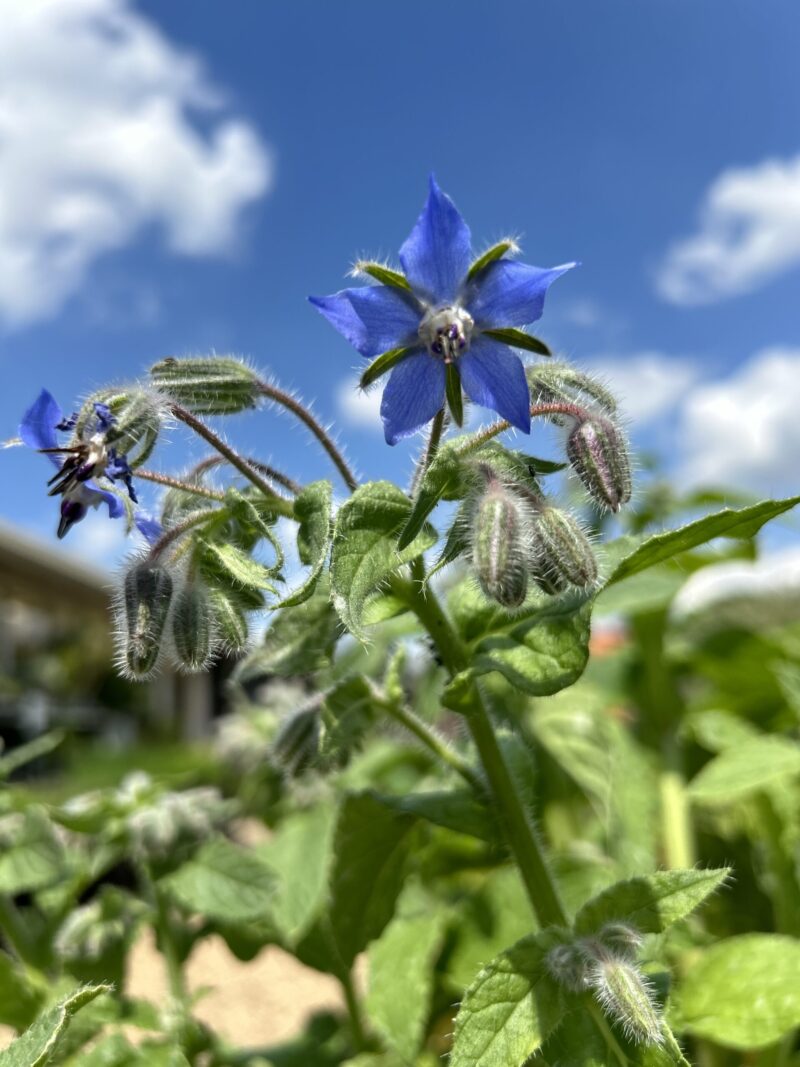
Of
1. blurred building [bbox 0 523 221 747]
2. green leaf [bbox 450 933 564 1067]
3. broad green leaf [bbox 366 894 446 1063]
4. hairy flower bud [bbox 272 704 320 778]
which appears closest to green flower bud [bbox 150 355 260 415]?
hairy flower bud [bbox 272 704 320 778]

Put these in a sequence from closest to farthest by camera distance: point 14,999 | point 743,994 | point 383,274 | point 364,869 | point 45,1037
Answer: point 45,1037 < point 383,274 < point 743,994 < point 364,869 < point 14,999

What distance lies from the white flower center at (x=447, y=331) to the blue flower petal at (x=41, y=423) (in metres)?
0.43

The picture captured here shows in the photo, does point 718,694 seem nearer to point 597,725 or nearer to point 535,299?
point 597,725

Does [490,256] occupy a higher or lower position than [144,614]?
higher

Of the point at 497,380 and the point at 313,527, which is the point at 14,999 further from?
the point at 497,380

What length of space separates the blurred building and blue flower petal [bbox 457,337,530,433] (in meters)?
12.9

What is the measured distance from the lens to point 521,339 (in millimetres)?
1183

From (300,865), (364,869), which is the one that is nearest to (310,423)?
(364,869)

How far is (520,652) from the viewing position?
1.12 meters

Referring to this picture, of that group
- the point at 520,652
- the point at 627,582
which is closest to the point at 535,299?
the point at 520,652

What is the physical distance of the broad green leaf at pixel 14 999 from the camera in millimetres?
1578

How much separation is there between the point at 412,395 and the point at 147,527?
13.7 inches

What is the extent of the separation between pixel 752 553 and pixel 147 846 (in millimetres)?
1619

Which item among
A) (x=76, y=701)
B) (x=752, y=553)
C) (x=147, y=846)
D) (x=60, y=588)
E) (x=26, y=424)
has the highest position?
(x=60, y=588)
